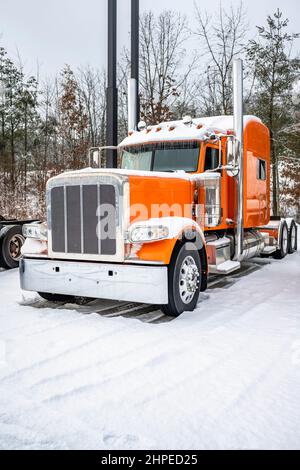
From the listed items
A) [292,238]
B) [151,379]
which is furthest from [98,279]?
[292,238]

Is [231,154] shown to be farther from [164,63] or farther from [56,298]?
[164,63]

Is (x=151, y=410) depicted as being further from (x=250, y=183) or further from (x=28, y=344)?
(x=250, y=183)

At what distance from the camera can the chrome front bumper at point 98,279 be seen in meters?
4.89

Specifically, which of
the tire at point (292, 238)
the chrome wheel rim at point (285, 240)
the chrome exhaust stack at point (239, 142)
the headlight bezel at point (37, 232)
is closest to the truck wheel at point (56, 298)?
the headlight bezel at point (37, 232)

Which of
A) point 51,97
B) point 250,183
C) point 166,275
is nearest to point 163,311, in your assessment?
point 166,275

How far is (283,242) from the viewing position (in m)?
10.7

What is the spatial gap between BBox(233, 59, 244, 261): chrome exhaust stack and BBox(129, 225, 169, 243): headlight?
2367 mm

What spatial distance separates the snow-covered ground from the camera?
2570mm

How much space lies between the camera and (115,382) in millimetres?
3324

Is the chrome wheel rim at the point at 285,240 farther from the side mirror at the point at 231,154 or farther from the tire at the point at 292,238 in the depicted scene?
the side mirror at the point at 231,154

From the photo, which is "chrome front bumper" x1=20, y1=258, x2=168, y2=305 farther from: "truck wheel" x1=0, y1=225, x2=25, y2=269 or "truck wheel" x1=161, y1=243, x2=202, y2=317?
"truck wheel" x1=0, y1=225, x2=25, y2=269

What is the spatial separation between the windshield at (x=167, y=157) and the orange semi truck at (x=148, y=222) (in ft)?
0.05

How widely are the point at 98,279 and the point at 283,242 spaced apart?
22.4 feet

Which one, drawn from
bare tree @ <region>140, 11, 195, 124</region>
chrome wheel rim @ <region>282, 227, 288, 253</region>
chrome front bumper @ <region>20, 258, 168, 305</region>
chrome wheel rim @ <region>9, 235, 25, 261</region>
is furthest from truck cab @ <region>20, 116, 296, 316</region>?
bare tree @ <region>140, 11, 195, 124</region>
